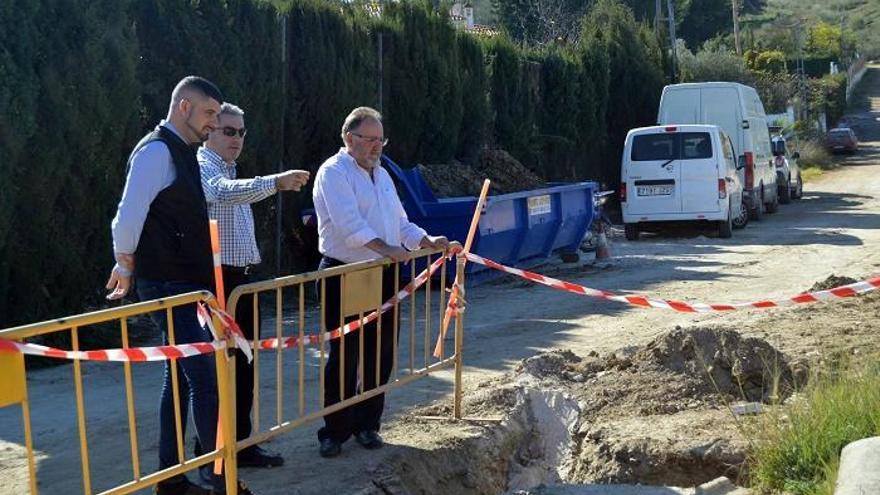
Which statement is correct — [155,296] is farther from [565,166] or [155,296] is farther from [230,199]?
[565,166]

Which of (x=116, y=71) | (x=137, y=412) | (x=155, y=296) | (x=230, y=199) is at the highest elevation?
(x=116, y=71)

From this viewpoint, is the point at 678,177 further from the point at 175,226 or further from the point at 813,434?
the point at 175,226

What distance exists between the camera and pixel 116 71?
11.7 meters

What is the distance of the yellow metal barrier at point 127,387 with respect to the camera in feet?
14.0

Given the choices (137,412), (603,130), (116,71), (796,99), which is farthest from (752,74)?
(137,412)

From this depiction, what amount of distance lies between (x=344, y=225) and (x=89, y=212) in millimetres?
5858

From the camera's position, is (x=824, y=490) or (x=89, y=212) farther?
(x=89, y=212)

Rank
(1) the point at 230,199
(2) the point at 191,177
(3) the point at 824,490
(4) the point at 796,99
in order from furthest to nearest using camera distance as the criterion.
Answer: (4) the point at 796,99 < (1) the point at 230,199 < (2) the point at 191,177 < (3) the point at 824,490

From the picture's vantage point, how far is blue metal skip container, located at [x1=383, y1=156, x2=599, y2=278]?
13.9 m

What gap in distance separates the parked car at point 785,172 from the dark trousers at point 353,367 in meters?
21.6

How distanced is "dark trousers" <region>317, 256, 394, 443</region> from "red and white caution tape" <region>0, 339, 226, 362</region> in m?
1.30

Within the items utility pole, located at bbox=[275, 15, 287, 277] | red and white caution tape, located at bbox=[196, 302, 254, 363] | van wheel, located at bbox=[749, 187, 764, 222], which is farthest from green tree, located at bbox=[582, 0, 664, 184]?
red and white caution tape, located at bbox=[196, 302, 254, 363]

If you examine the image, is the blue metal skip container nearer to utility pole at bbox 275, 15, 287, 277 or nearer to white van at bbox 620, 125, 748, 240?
utility pole at bbox 275, 15, 287, 277

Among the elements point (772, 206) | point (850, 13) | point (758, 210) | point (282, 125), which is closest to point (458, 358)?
point (282, 125)
